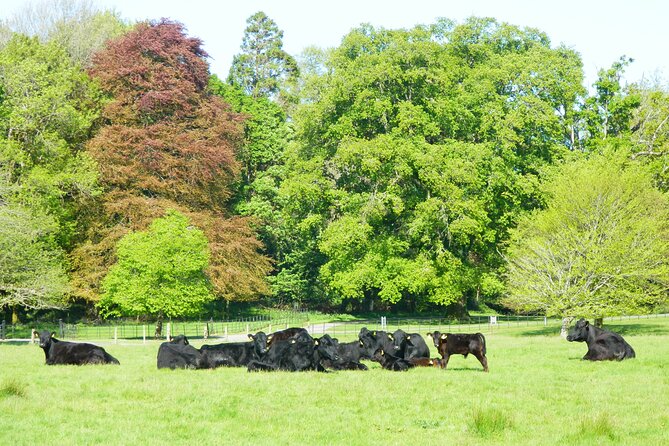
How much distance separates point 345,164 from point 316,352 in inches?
1221

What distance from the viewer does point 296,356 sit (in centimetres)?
1916

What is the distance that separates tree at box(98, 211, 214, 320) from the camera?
4138 centimetres

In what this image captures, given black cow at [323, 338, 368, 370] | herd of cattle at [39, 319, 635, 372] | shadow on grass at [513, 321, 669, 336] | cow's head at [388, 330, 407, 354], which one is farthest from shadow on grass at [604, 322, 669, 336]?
black cow at [323, 338, 368, 370]

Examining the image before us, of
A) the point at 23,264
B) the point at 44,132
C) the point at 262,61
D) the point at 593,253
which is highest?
the point at 262,61

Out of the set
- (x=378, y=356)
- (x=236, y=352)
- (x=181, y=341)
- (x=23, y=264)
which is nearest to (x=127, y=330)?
(x=23, y=264)

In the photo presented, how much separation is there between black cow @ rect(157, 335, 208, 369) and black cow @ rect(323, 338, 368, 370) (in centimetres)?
298

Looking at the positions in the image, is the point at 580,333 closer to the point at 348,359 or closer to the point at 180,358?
the point at 348,359

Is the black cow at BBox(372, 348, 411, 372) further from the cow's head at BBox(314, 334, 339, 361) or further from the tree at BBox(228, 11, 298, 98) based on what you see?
the tree at BBox(228, 11, 298, 98)

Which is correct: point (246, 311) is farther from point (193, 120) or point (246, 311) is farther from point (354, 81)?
point (354, 81)

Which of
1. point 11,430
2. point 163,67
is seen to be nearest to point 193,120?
point 163,67

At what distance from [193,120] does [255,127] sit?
37.5ft

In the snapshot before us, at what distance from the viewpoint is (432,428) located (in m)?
11.8

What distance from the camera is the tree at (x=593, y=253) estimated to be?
1435 inches

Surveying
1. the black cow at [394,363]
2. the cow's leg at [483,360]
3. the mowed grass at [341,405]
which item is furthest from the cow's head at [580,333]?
the black cow at [394,363]
